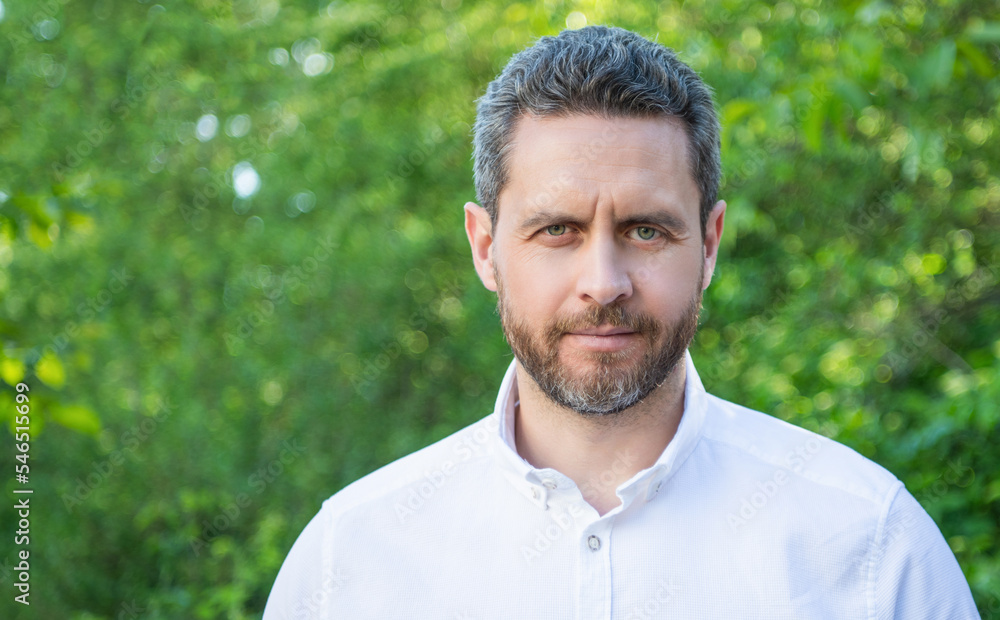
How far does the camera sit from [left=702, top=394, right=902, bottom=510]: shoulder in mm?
1409

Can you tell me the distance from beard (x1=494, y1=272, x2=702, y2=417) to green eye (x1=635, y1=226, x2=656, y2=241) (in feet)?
0.45

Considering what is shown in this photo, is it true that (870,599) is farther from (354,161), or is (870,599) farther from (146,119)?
(146,119)

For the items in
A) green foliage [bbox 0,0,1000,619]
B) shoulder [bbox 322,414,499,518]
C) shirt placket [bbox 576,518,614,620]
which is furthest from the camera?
green foliage [bbox 0,0,1000,619]

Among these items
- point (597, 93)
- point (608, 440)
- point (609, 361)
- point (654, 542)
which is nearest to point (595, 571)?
point (654, 542)

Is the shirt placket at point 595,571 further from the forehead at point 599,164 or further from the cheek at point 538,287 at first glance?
the forehead at point 599,164

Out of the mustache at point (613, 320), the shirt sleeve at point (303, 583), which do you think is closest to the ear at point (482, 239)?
the mustache at point (613, 320)

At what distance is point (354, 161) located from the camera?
185 inches

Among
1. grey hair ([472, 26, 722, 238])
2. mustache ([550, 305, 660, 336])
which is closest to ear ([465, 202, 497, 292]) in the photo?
grey hair ([472, 26, 722, 238])

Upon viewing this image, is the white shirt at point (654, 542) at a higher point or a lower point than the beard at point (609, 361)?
lower

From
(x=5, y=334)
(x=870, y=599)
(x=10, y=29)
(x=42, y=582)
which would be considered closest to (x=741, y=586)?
(x=870, y=599)

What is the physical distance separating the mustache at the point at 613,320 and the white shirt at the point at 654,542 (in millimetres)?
202

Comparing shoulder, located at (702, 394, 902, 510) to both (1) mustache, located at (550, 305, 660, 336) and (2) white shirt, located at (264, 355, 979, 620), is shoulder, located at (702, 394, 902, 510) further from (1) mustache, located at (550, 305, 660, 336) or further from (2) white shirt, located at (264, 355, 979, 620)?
(1) mustache, located at (550, 305, 660, 336)

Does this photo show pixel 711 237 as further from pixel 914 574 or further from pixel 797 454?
pixel 914 574

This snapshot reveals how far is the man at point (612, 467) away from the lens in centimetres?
134
